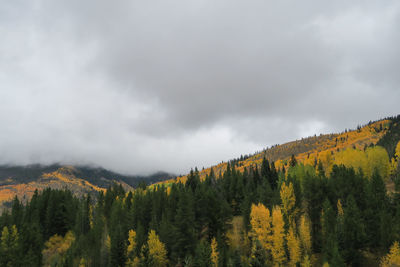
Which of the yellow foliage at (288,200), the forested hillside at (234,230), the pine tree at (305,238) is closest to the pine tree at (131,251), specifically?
the forested hillside at (234,230)

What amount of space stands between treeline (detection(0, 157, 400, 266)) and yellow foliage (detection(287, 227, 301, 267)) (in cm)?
22

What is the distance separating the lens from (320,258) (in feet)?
219

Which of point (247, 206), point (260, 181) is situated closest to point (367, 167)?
point (260, 181)

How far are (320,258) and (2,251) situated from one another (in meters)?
79.5

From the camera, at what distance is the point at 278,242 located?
65.8 m

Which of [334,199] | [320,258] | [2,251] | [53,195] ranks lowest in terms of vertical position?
[320,258]

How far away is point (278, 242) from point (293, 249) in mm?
3509

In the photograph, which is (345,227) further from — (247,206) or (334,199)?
(247,206)

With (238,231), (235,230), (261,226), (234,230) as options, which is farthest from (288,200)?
(234,230)

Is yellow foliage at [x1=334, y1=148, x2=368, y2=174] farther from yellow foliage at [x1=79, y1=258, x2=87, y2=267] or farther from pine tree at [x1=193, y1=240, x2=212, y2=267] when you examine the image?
yellow foliage at [x1=79, y1=258, x2=87, y2=267]

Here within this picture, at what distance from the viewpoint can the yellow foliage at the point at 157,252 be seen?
73.6 meters

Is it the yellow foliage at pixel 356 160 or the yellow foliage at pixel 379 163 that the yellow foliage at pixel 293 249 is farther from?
the yellow foliage at pixel 379 163

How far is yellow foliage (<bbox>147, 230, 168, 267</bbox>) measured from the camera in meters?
73.6

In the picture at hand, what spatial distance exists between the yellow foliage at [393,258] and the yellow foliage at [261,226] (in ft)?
76.7
